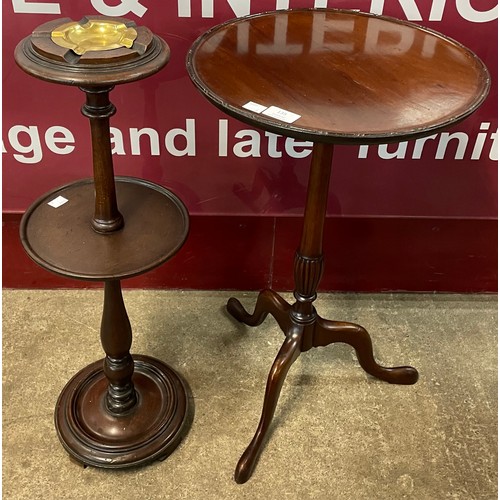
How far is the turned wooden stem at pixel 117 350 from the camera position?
5.22ft

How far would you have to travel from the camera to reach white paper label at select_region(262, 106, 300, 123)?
3.97ft

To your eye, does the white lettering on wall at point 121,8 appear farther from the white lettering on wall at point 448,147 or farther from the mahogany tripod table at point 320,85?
the white lettering on wall at point 448,147

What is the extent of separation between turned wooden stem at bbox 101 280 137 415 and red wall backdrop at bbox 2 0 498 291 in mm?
559

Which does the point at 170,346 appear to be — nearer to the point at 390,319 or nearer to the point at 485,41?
the point at 390,319

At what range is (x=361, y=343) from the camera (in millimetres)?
1910

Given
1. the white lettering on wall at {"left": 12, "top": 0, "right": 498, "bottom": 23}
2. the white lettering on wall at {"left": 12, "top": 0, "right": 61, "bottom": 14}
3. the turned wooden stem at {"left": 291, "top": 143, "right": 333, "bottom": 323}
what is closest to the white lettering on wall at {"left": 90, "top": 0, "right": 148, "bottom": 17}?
the white lettering on wall at {"left": 12, "top": 0, "right": 498, "bottom": 23}

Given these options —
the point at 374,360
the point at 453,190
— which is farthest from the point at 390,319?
the point at 453,190

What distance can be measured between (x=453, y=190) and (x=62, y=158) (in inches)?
50.9

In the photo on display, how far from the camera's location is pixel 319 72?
1388mm

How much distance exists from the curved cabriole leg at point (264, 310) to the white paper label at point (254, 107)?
81 cm

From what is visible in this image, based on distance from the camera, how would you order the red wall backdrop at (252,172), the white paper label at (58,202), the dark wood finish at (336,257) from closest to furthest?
the white paper label at (58,202) < the red wall backdrop at (252,172) < the dark wood finish at (336,257)

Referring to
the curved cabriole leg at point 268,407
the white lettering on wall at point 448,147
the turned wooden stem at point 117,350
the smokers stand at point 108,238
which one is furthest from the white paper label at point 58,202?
the white lettering on wall at point 448,147

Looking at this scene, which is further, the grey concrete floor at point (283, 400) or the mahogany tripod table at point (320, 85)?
the grey concrete floor at point (283, 400)

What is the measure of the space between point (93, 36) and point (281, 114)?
41 centimetres
